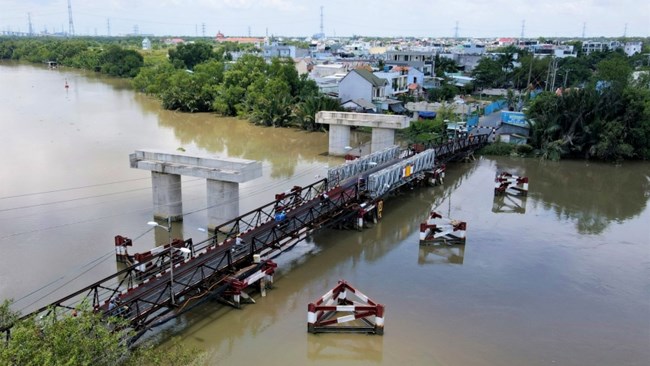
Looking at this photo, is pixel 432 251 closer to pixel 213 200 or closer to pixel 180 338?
pixel 213 200

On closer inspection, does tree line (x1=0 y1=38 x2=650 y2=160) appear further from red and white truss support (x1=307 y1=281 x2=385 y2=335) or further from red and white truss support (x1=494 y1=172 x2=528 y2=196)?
red and white truss support (x1=307 y1=281 x2=385 y2=335)

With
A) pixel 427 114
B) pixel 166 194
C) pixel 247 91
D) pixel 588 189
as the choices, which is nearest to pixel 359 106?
pixel 427 114

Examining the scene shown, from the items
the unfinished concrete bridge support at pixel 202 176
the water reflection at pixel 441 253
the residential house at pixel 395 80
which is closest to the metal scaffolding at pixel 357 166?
the unfinished concrete bridge support at pixel 202 176

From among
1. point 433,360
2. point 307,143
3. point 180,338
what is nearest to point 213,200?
point 180,338

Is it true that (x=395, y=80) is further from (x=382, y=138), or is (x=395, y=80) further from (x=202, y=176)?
(x=202, y=176)

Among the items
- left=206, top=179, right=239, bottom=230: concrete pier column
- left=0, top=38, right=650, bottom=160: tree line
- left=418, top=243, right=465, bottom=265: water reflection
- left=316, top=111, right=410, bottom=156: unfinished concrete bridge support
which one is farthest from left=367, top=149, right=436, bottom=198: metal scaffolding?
left=0, top=38, right=650, bottom=160: tree line

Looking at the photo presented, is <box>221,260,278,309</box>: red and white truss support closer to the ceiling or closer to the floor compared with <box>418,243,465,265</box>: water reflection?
closer to the ceiling
